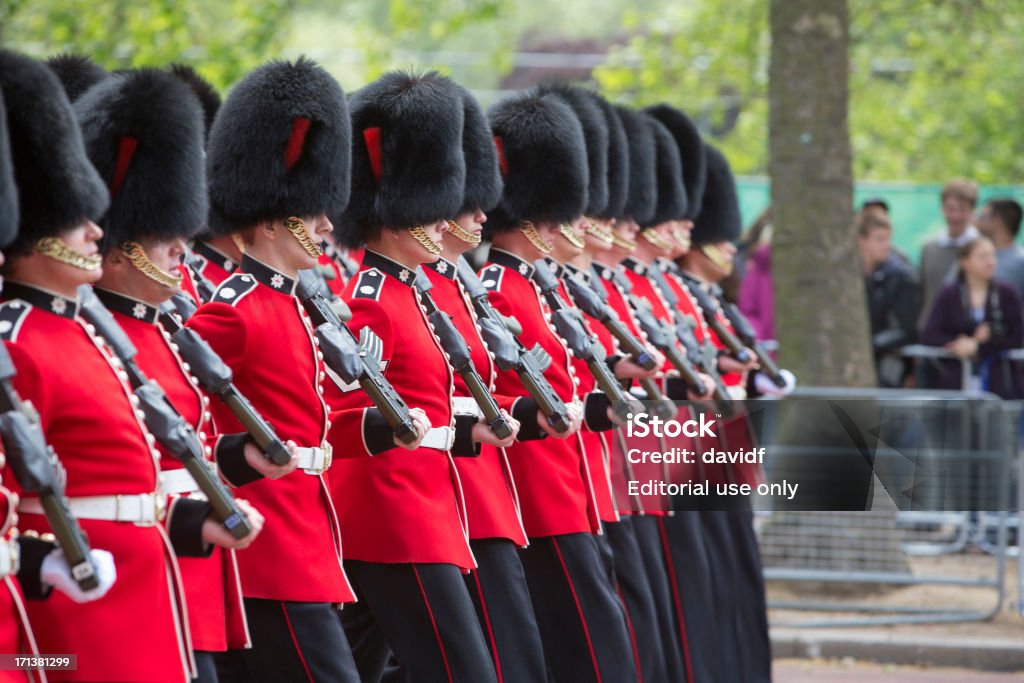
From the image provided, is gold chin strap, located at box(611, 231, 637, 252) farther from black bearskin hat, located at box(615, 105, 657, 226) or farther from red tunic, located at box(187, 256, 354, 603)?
red tunic, located at box(187, 256, 354, 603)

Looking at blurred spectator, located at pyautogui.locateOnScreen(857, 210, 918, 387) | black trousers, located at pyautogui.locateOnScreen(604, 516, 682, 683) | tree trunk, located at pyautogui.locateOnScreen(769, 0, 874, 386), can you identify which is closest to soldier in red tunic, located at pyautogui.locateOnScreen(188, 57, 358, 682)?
black trousers, located at pyautogui.locateOnScreen(604, 516, 682, 683)

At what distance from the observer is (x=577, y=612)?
529 cm

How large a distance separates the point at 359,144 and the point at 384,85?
193 millimetres

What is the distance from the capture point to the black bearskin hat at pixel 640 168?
23.1ft

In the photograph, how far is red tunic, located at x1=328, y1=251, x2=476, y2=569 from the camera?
4535 mm

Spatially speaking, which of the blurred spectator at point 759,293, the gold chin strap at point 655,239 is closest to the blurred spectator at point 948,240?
the blurred spectator at point 759,293

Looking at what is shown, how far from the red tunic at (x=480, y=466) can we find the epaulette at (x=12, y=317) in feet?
5.58

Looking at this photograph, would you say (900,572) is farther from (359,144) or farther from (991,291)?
(359,144)

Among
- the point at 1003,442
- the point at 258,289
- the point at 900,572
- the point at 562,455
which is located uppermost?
the point at 258,289

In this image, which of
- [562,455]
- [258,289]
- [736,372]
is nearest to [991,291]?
[736,372]

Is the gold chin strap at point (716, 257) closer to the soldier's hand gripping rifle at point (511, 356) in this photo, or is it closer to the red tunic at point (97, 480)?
the soldier's hand gripping rifle at point (511, 356)

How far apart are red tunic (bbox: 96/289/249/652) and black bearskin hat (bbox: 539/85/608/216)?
8.69ft

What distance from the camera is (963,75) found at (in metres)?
16.4

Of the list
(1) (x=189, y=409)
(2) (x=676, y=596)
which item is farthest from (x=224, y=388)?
(2) (x=676, y=596)
